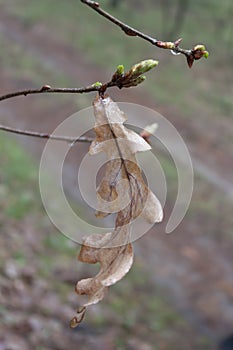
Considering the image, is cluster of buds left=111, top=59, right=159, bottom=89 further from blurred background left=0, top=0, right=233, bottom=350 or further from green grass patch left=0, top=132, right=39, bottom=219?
green grass patch left=0, top=132, right=39, bottom=219

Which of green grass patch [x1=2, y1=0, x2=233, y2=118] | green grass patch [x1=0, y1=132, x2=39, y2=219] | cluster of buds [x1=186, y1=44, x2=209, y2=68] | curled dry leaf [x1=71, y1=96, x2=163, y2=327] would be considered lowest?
curled dry leaf [x1=71, y1=96, x2=163, y2=327]

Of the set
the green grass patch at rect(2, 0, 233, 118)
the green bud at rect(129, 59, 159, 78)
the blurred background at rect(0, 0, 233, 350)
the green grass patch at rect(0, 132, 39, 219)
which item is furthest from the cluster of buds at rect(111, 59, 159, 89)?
the green grass patch at rect(2, 0, 233, 118)

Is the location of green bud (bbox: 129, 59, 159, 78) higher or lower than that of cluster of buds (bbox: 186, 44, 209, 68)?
lower

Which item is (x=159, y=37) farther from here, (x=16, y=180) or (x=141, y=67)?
(x=141, y=67)

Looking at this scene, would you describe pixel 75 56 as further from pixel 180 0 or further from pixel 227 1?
pixel 227 1

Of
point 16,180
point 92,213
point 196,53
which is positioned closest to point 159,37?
point 92,213

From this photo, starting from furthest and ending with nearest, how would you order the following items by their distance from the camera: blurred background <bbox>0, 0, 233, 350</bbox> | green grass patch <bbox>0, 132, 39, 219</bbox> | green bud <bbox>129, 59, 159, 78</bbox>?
green grass patch <bbox>0, 132, 39, 219</bbox>
blurred background <bbox>0, 0, 233, 350</bbox>
green bud <bbox>129, 59, 159, 78</bbox>
